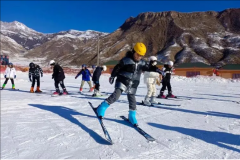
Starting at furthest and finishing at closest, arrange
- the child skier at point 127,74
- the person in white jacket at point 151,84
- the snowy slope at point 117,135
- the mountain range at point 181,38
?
1. the mountain range at point 181,38
2. the person in white jacket at point 151,84
3. the child skier at point 127,74
4. the snowy slope at point 117,135

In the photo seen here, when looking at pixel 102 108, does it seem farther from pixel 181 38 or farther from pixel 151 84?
pixel 181 38

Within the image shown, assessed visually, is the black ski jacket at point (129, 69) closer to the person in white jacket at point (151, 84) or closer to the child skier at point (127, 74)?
the child skier at point (127, 74)

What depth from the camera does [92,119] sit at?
188 inches

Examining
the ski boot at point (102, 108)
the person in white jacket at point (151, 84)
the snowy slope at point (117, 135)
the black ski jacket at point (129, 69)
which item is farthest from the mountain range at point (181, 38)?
the ski boot at point (102, 108)

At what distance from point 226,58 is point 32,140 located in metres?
77.6

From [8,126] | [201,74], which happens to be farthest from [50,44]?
[8,126]

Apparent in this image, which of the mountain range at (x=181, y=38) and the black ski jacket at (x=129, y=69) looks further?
the mountain range at (x=181, y=38)

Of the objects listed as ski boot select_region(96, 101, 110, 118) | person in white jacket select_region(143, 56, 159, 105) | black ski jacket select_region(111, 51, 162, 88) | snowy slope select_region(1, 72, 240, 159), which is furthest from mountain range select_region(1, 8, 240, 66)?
ski boot select_region(96, 101, 110, 118)

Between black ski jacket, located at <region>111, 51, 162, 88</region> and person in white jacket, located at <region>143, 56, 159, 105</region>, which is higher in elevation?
black ski jacket, located at <region>111, 51, 162, 88</region>

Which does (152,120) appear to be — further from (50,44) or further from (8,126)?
(50,44)

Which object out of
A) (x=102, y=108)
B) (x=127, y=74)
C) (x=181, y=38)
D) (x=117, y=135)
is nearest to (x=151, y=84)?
(x=127, y=74)

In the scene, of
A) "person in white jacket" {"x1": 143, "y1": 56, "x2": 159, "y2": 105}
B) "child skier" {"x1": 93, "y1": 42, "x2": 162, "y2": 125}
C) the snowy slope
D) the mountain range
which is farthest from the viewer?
the mountain range

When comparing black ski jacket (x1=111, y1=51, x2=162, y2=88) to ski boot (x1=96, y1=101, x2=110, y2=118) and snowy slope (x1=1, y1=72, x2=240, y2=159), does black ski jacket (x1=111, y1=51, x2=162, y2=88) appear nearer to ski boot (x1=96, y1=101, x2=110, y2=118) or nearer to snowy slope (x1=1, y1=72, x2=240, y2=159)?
ski boot (x1=96, y1=101, x2=110, y2=118)

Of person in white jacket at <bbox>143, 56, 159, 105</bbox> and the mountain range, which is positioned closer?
person in white jacket at <bbox>143, 56, 159, 105</bbox>
